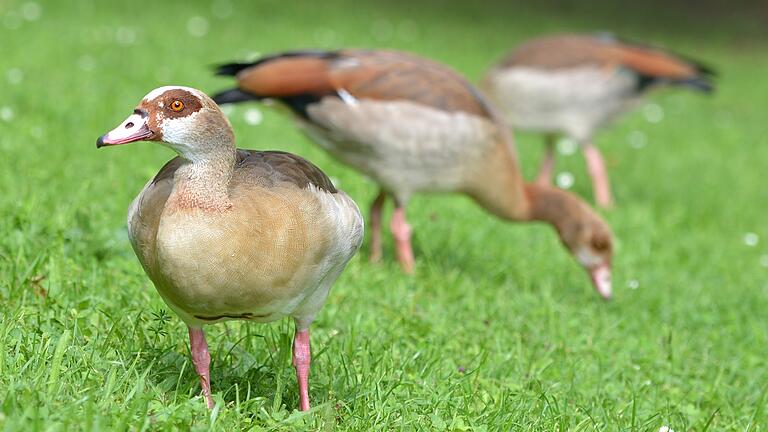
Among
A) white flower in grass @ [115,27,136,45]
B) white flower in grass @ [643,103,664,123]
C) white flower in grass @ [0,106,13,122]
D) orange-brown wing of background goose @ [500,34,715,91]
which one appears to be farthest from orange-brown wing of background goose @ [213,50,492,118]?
white flower in grass @ [643,103,664,123]

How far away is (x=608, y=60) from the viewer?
9.29m

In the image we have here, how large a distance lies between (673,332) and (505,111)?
4148 mm

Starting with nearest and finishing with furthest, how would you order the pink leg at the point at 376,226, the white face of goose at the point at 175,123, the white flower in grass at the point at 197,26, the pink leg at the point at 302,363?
the white face of goose at the point at 175,123, the pink leg at the point at 302,363, the pink leg at the point at 376,226, the white flower in grass at the point at 197,26

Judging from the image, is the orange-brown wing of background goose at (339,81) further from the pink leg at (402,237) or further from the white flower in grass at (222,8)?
the white flower in grass at (222,8)

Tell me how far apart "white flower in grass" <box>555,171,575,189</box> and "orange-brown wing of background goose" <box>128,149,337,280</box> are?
5.73 meters

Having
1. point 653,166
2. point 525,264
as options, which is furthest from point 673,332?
point 653,166

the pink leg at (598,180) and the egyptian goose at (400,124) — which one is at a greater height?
the egyptian goose at (400,124)

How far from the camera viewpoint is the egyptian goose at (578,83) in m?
9.23

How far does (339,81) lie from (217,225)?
308cm

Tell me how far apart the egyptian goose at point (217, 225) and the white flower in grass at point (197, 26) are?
9.89m

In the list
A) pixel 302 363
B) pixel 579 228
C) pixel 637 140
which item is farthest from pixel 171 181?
pixel 637 140

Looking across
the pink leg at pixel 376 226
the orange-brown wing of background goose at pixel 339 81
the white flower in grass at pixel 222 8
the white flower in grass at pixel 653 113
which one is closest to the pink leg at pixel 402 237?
the pink leg at pixel 376 226

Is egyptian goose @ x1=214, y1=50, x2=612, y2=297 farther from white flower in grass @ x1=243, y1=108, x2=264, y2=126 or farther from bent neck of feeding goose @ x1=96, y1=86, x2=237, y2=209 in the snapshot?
bent neck of feeding goose @ x1=96, y1=86, x2=237, y2=209

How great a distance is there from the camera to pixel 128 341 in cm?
375
